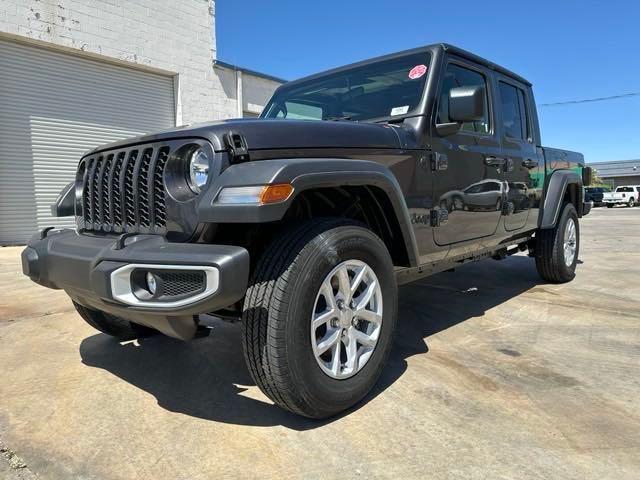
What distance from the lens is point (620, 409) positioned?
2.39 meters

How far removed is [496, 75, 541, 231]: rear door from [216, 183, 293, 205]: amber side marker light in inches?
102

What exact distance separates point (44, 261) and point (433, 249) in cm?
221

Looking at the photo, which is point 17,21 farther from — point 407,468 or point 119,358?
point 407,468

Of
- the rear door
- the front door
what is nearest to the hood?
the front door

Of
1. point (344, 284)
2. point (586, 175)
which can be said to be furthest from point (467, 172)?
point (586, 175)

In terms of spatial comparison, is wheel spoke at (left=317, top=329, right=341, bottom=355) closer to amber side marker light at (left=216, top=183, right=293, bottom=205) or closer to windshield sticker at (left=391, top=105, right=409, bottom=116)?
amber side marker light at (left=216, top=183, right=293, bottom=205)

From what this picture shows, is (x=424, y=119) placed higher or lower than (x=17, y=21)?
lower

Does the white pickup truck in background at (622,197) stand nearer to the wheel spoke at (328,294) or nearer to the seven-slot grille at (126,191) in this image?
the wheel spoke at (328,294)

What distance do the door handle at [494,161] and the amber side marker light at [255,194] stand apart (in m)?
2.21

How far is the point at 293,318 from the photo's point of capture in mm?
2059

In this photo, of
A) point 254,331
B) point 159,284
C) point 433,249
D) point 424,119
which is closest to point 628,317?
point 433,249

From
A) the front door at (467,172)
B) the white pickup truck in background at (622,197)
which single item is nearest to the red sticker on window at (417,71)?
the front door at (467,172)

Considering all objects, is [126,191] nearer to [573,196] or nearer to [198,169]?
[198,169]

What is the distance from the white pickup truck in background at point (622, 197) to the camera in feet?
117
